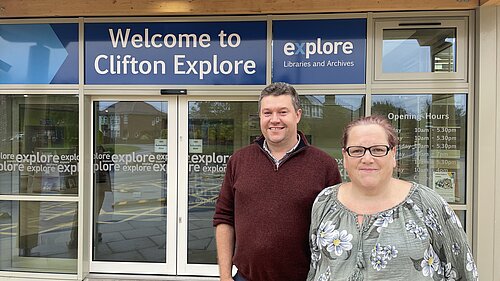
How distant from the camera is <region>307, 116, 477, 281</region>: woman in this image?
4.71ft

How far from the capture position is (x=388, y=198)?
60.6 inches

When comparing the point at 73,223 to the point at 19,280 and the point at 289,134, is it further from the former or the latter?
the point at 289,134

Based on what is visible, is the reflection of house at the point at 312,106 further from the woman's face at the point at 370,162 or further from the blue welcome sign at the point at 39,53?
the woman's face at the point at 370,162

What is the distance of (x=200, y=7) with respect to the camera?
429cm

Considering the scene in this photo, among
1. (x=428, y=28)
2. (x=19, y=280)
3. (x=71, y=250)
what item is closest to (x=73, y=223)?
(x=71, y=250)

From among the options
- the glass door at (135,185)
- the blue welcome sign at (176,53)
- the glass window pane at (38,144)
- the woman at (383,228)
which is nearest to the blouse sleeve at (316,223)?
the woman at (383,228)

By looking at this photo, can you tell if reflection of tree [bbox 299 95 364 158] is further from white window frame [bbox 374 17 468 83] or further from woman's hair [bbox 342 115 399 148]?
woman's hair [bbox 342 115 399 148]

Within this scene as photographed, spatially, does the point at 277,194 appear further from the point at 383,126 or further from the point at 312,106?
the point at 312,106

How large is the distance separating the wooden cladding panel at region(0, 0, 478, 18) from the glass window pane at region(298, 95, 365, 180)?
0.89 meters

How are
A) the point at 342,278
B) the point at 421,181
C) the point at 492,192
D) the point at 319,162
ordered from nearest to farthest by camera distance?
the point at 342,278 < the point at 319,162 < the point at 492,192 < the point at 421,181

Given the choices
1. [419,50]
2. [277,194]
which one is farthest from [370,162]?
[419,50]

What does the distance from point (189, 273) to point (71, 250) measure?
1.33m

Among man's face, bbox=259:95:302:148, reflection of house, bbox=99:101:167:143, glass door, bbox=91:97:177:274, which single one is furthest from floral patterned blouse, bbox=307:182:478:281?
reflection of house, bbox=99:101:167:143

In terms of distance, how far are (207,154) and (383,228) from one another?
3.21 m
